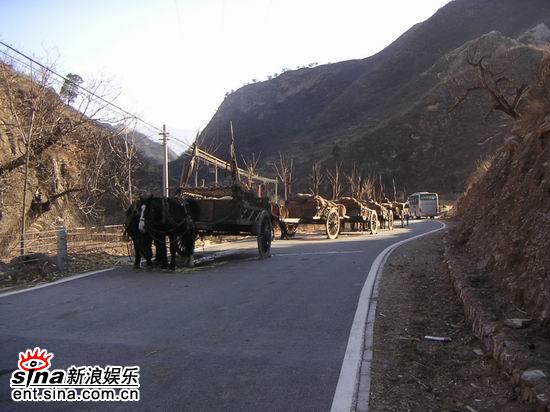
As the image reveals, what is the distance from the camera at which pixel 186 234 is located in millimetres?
13883

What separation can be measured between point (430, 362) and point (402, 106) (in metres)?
90.4

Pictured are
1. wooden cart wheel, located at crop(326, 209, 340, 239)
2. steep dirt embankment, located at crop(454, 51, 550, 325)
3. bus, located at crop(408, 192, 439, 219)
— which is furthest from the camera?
bus, located at crop(408, 192, 439, 219)

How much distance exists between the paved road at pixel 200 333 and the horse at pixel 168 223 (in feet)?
3.46

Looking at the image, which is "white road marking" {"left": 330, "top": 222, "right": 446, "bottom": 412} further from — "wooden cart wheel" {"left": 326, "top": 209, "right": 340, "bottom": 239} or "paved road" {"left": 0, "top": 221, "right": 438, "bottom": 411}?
"wooden cart wheel" {"left": 326, "top": 209, "right": 340, "bottom": 239}

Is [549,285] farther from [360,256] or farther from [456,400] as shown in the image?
[360,256]

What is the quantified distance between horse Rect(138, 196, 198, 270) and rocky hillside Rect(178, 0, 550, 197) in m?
41.2

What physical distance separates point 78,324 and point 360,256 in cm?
1083

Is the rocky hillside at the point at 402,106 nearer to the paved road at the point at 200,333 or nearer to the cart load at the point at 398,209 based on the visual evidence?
the cart load at the point at 398,209

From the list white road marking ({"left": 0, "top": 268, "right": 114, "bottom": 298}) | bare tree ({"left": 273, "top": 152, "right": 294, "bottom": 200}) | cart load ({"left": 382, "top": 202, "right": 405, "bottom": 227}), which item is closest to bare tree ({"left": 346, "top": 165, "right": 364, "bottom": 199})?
→ cart load ({"left": 382, "top": 202, "right": 405, "bottom": 227})

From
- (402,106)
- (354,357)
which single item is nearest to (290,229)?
(354,357)

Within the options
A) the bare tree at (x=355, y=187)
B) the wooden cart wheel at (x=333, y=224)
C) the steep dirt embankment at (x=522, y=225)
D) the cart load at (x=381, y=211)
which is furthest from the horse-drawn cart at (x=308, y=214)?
the bare tree at (x=355, y=187)

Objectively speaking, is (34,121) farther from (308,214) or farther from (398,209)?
(398,209)

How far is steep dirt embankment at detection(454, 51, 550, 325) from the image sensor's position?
6.67m

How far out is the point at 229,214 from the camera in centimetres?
1502
